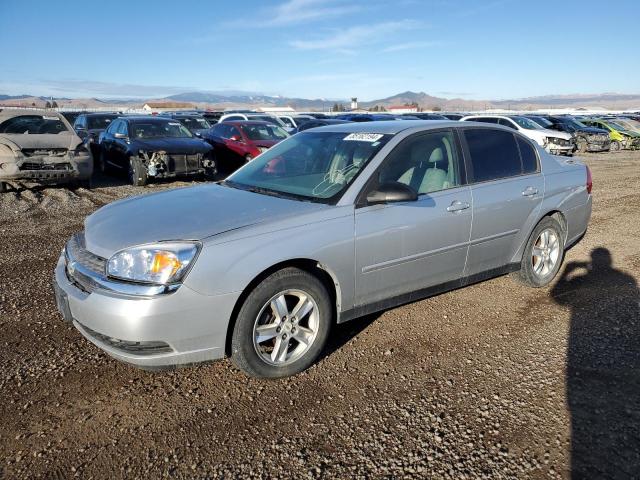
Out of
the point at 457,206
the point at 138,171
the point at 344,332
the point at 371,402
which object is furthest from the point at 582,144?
the point at 371,402

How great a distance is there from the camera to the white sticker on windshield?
3.97m

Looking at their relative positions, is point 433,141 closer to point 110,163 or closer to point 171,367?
point 171,367

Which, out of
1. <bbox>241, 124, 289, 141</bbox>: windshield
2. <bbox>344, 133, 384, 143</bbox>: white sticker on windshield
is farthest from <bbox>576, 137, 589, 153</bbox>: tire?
<bbox>344, 133, 384, 143</bbox>: white sticker on windshield

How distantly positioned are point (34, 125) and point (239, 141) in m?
4.83

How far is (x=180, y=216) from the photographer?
10.9 feet

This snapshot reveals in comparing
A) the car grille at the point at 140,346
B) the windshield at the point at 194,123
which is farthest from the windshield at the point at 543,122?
the car grille at the point at 140,346

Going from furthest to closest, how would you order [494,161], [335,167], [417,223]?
[494,161] < [335,167] < [417,223]

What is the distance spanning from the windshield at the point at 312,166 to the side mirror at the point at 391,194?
0.23 metres

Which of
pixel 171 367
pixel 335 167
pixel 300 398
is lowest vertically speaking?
pixel 300 398

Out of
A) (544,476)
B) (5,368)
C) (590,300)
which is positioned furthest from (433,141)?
(5,368)

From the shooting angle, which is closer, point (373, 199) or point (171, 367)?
point (171, 367)

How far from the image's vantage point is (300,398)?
10.0 ft

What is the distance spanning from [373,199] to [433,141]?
1056 mm

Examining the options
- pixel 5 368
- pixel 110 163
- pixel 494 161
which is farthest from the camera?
pixel 110 163
